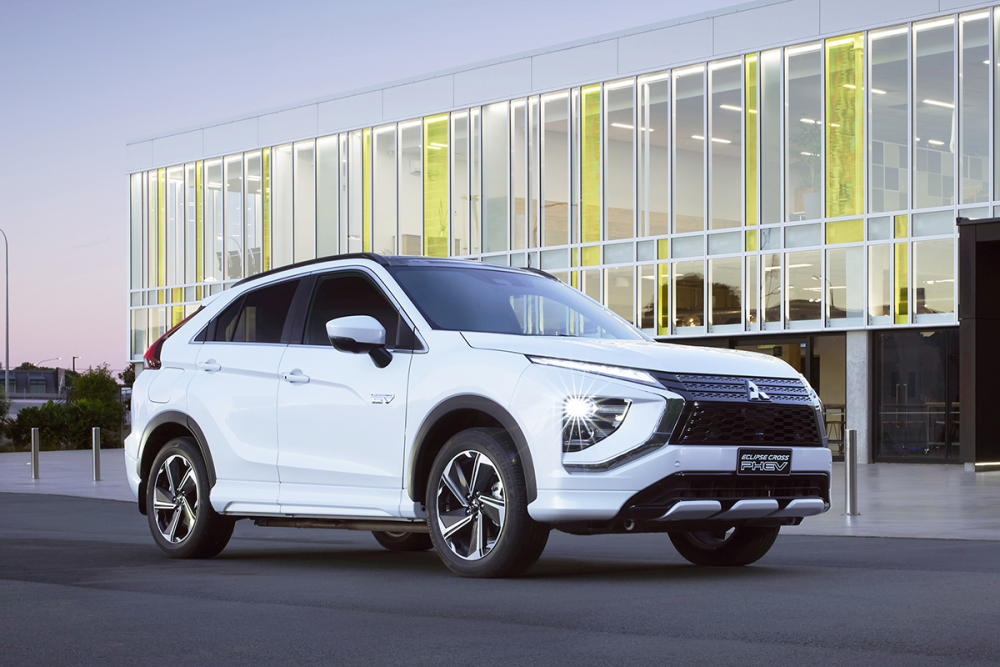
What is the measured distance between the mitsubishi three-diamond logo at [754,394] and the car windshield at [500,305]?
121 centimetres

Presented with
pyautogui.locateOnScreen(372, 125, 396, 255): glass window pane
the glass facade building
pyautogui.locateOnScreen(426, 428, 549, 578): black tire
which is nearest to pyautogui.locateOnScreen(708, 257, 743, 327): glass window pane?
the glass facade building

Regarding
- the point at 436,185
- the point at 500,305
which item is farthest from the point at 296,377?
the point at 436,185

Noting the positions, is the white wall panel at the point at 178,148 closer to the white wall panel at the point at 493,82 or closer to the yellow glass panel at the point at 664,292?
the white wall panel at the point at 493,82

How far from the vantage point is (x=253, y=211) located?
143 ft

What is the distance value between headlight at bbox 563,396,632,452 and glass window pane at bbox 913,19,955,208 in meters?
22.6

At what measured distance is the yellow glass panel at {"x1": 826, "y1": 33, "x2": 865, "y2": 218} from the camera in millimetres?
28953

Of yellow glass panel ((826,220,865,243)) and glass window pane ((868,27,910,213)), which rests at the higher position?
glass window pane ((868,27,910,213))

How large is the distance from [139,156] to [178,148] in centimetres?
230

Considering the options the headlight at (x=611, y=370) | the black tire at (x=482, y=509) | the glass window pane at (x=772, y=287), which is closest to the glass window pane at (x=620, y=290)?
the glass window pane at (x=772, y=287)

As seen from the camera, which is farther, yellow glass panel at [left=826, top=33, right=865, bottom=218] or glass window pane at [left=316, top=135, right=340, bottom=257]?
glass window pane at [left=316, top=135, right=340, bottom=257]

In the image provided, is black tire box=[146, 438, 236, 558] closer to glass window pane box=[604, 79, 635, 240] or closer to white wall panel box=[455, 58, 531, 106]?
glass window pane box=[604, 79, 635, 240]

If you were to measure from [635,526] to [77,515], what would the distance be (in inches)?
371

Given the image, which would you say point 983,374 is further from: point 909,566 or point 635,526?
point 635,526

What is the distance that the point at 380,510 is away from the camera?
7707 millimetres
